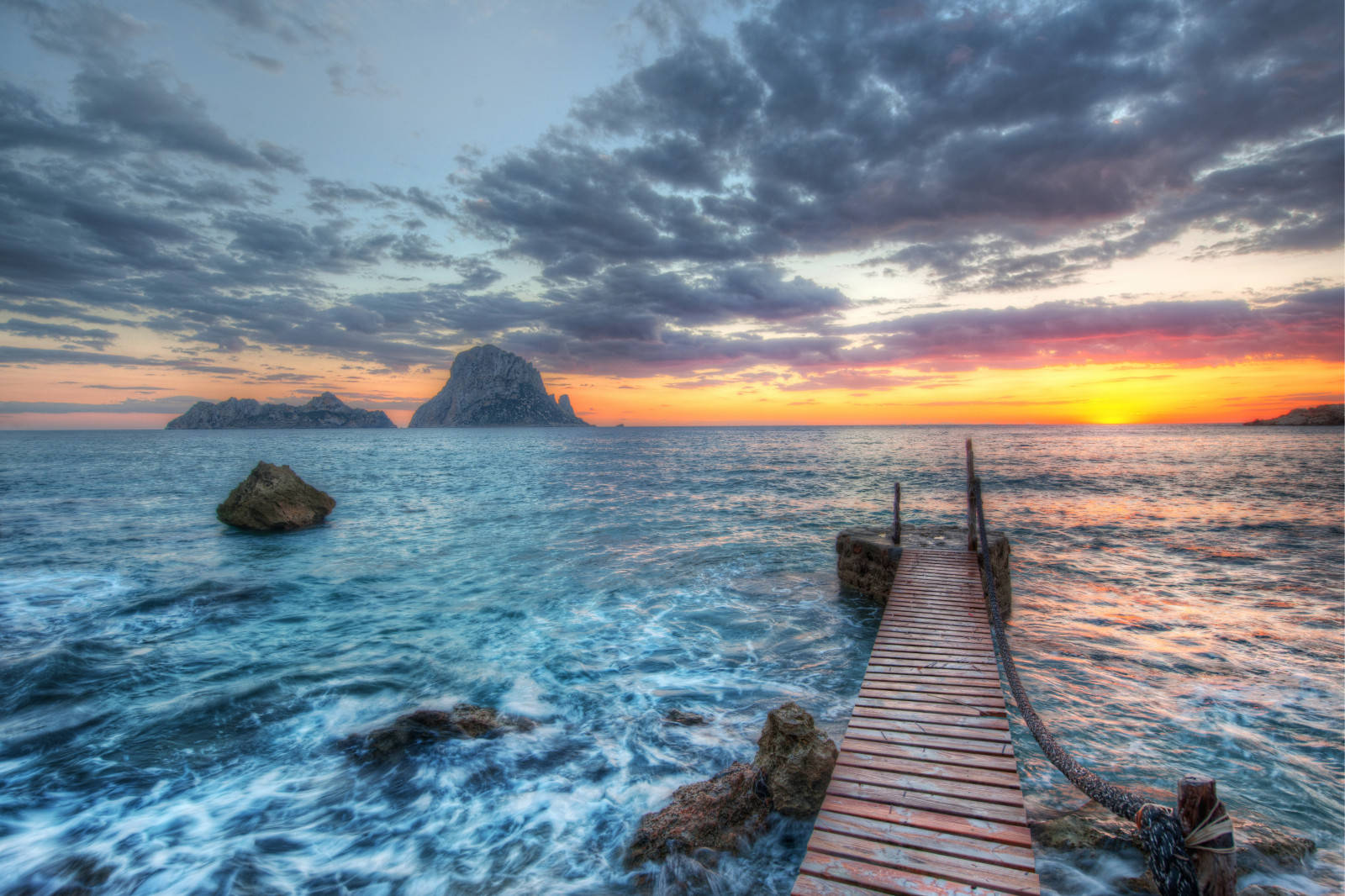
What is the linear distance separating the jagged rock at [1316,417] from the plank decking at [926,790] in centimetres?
23323

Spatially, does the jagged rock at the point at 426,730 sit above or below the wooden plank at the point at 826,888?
below

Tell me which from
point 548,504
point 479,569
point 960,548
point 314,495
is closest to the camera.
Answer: point 960,548

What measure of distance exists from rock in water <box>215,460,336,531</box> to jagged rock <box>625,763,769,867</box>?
77.5 feet

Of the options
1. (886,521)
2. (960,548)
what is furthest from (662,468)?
(960,548)

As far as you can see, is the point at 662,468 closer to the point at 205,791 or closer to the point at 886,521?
the point at 886,521

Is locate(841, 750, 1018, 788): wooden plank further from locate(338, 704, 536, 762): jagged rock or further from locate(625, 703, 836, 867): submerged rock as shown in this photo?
locate(338, 704, 536, 762): jagged rock

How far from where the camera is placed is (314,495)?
1027 inches

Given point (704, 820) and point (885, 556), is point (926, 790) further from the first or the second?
point (885, 556)

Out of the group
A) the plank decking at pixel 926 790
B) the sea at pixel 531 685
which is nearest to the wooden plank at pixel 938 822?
the plank decking at pixel 926 790

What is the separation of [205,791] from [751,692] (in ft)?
25.1

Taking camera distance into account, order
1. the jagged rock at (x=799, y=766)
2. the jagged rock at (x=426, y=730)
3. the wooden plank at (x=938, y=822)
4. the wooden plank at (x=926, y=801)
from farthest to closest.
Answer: the jagged rock at (x=426, y=730), the jagged rock at (x=799, y=766), the wooden plank at (x=926, y=801), the wooden plank at (x=938, y=822)

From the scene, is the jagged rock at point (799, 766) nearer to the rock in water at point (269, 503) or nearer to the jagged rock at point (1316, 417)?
the rock in water at point (269, 503)

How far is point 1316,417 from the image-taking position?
16225cm

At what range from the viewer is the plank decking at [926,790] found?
4305mm
